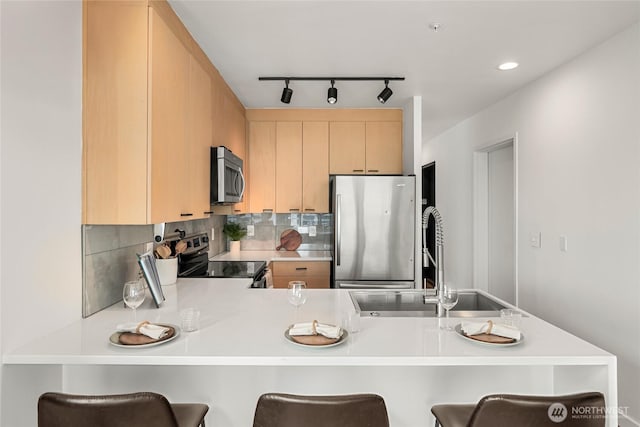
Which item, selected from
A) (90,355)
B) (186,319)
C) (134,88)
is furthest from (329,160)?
(90,355)

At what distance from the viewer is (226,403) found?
5.19ft

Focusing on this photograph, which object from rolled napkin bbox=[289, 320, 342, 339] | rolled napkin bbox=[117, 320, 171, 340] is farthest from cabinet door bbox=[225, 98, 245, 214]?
rolled napkin bbox=[289, 320, 342, 339]

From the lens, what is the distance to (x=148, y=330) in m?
1.38

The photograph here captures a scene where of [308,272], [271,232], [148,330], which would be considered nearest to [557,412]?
[148,330]

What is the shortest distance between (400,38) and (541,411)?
6.88 ft

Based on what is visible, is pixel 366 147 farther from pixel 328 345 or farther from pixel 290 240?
pixel 328 345

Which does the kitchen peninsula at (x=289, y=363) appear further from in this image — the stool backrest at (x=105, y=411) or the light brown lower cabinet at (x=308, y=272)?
the light brown lower cabinet at (x=308, y=272)

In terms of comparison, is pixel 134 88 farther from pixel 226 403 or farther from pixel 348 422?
pixel 348 422

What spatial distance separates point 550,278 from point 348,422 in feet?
8.52

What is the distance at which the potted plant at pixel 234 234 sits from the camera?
13.5 feet

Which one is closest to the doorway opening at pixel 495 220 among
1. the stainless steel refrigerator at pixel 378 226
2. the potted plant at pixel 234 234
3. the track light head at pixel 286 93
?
the stainless steel refrigerator at pixel 378 226

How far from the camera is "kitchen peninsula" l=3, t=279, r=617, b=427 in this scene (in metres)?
1.26

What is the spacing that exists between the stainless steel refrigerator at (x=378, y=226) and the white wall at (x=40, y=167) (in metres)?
2.21

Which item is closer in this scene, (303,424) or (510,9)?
(303,424)
